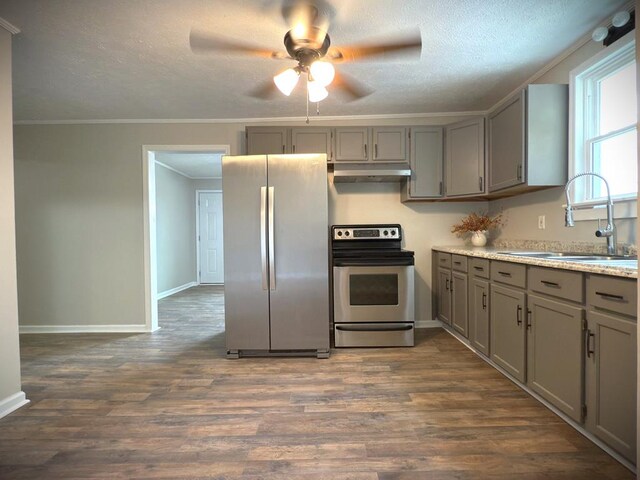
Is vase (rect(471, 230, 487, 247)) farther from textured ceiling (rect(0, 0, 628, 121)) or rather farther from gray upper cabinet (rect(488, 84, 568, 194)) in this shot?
textured ceiling (rect(0, 0, 628, 121))

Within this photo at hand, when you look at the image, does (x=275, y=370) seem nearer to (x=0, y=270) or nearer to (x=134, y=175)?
(x=0, y=270)

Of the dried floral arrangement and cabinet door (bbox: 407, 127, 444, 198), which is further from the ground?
cabinet door (bbox: 407, 127, 444, 198)

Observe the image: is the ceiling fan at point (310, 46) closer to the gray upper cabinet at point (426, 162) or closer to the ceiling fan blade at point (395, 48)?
the ceiling fan blade at point (395, 48)

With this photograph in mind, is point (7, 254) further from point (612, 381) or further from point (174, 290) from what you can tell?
point (174, 290)

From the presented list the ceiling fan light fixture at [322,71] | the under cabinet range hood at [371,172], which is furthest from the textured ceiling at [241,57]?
the under cabinet range hood at [371,172]

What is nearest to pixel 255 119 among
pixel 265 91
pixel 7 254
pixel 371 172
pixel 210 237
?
pixel 265 91

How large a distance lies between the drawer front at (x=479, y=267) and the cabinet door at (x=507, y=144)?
2.29 feet

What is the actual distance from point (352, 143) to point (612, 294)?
245 centimetres

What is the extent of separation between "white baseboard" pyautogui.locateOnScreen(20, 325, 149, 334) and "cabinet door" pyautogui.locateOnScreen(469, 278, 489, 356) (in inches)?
134

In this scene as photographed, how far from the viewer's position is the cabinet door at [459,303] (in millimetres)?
2764

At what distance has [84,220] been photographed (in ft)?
11.5

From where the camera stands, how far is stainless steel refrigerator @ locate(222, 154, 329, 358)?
8.75 feet

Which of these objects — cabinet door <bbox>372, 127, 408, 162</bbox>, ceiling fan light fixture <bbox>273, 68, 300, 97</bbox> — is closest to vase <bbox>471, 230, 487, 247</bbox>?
cabinet door <bbox>372, 127, 408, 162</bbox>

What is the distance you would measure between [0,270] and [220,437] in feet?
5.49
